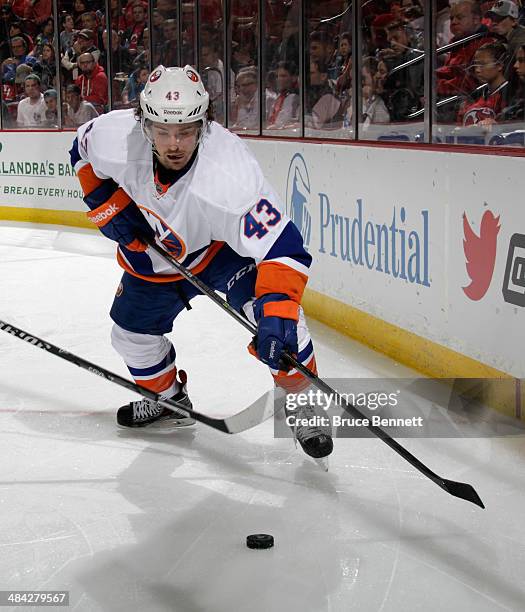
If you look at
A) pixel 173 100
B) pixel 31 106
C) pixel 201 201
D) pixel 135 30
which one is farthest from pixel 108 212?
pixel 31 106

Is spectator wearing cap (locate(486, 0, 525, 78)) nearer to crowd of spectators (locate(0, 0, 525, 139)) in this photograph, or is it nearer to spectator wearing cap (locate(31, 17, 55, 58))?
crowd of spectators (locate(0, 0, 525, 139))

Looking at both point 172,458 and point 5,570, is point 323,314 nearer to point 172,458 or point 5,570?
point 172,458

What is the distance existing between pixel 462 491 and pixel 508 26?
1841 millimetres

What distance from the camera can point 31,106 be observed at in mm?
9438

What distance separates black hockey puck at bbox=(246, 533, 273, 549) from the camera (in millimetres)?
2332

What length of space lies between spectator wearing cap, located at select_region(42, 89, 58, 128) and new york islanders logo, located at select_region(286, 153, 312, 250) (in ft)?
14.7

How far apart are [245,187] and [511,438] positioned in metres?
1.20

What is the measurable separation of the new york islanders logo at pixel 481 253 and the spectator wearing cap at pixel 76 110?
241 inches

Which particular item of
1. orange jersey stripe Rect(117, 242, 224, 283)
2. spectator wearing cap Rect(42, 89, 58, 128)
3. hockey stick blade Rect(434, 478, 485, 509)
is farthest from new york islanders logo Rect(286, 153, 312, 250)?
spectator wearing cap Rect(42, 89, 58, 128)

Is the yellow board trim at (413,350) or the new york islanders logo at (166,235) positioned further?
the yellow board trim at (413,350)

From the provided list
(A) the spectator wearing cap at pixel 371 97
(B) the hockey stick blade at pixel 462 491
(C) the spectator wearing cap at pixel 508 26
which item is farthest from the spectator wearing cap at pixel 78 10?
(B) the hockey stick blade at pixel 462 491

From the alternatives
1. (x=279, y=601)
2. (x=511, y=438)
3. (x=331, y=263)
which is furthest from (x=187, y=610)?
(x=331, y=263)

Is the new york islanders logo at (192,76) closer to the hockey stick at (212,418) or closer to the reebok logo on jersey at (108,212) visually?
the reebok logo on jersey at (108,212)

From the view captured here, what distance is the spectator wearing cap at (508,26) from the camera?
3.47m
